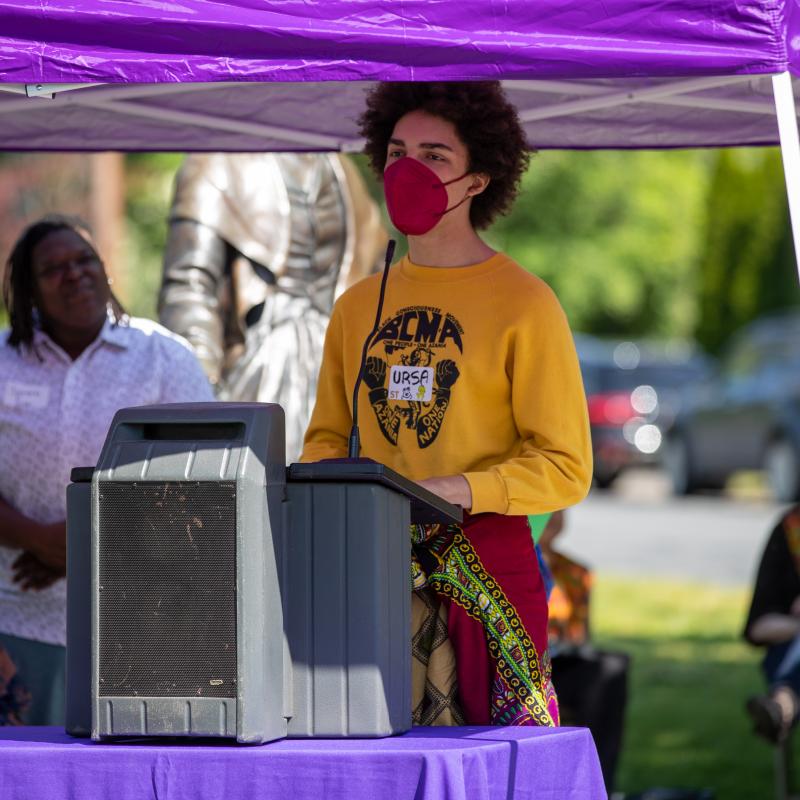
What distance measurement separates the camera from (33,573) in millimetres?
4340

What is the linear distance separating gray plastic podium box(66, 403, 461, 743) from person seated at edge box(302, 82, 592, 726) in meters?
0.27

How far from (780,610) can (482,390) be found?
2.75 m

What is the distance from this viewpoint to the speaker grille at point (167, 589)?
8.99 feet

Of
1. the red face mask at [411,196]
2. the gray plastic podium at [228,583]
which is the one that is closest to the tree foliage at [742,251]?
the red face mask at [411,196]

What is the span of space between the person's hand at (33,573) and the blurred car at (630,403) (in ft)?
47.1

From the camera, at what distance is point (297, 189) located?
215 inches

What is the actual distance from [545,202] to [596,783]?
1082 inches

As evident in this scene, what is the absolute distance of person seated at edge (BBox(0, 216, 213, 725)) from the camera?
4.34 m

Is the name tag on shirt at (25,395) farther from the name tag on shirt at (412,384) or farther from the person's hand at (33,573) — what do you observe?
the name tag on shirt at (412,384)

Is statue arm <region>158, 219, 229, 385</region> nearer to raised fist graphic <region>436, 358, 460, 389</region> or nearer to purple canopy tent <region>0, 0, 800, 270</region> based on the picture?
raised fist graphic <region>436, 358, 460, 389</region>

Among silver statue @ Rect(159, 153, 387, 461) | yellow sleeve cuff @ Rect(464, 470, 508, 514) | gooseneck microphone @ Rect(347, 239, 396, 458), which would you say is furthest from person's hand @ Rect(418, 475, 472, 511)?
silver statue @ Rect(159, 153, 387, 461)

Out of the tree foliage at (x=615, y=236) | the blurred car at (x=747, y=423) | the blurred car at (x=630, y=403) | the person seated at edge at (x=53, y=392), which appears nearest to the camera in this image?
the person seated at edge at (x=53, y=392)

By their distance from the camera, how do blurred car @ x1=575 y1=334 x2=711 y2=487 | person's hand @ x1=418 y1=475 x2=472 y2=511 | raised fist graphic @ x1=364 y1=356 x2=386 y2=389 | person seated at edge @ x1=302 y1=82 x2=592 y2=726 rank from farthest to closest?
1. blurred car @ x1=575 y1=334 x2=711 y2=487
2. raised fist graphic @ x1=364 y1=356 x2=386 y2=389
3. person seated at edge @ x1=302 y1=82 x2=592 y2=726
4. person's hand @ x1=418 y1=475 x2=472 y2=511

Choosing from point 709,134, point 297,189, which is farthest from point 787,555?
point 297,189
